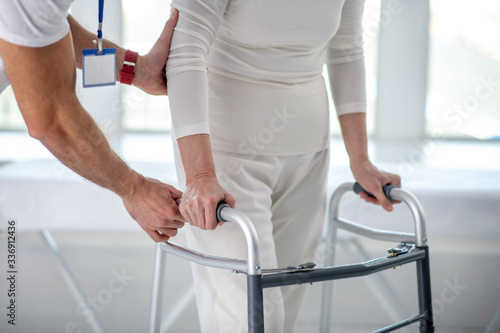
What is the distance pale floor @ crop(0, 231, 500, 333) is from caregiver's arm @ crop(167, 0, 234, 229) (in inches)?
55.2

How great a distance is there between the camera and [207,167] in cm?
98

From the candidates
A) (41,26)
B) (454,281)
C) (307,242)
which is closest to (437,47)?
(454,281)

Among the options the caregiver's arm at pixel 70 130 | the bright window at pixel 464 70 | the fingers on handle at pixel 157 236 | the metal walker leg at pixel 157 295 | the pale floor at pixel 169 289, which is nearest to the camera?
the caregiver's arm at pixel 70 130

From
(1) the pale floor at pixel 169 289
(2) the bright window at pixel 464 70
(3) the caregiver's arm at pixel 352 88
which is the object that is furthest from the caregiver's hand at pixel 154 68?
(2) the bright window at pixel 464 70

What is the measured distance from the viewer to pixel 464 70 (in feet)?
12.6

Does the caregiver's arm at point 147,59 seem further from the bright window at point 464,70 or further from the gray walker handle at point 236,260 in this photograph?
the bright window at point 464,70

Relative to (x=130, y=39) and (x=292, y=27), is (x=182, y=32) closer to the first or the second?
(x=292, y=27)

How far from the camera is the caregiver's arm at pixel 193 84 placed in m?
0.98

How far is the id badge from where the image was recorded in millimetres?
1041

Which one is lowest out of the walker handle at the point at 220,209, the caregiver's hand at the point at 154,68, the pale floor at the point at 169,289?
the pale floor at the point at 169,289

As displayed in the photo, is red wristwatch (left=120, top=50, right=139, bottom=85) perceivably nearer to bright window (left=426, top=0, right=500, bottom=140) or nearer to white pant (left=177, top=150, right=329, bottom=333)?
white pant (left=177, top=150, right=329, bottom=333)

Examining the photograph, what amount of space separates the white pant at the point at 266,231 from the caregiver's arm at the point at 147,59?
0.63 feet

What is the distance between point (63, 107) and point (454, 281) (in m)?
1.87

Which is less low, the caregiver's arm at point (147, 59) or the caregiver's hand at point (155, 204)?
the caregiver's arm at point (147, 59)
